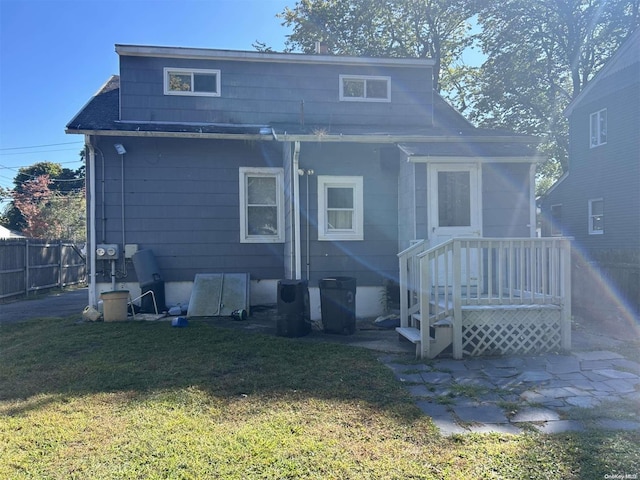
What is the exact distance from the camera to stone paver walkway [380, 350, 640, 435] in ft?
10.5

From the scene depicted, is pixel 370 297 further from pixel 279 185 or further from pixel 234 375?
pixel 234 375

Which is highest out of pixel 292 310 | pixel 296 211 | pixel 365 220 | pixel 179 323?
pixel 296 211

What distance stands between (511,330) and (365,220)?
330cm

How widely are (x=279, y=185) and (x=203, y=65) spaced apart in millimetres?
3265

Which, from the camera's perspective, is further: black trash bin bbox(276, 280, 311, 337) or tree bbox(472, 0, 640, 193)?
tree bbox(472, 0, 640, 193)

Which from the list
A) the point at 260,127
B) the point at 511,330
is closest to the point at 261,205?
the point at 260,127

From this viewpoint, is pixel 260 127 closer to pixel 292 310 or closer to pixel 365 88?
pixel 365 88

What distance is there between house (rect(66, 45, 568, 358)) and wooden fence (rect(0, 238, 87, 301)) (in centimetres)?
507

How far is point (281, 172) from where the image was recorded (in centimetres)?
853

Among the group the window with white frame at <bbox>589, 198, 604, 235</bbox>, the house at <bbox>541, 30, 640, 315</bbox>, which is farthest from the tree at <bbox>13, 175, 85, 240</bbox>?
the window with white frame at <bbox>589, 198, 604, 235</bbox>

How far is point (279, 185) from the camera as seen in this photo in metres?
8.56

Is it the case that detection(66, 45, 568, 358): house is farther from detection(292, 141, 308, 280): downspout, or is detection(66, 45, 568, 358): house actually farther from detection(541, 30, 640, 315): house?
detection(541, 30, 640, 315): house

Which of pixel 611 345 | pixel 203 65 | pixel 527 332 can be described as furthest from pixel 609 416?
pixel 203 65

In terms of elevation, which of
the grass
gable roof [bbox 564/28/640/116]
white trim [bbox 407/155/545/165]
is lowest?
the grass
